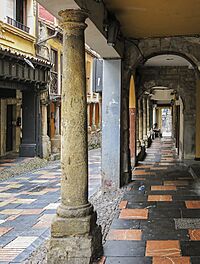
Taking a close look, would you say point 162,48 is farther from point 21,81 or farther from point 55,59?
point 55,59

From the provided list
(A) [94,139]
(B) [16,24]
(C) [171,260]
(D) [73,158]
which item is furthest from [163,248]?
(A) [94,139]

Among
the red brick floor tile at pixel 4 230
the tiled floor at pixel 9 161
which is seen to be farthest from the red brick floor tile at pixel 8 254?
the tiled floor at pixel 9 161

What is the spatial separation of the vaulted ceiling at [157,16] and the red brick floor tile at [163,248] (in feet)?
9.23

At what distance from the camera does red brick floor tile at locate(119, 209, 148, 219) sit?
210 inches

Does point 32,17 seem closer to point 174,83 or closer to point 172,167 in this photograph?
point 174,83

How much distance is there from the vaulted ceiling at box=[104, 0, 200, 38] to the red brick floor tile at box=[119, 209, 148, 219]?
106 inches

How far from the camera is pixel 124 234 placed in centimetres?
458

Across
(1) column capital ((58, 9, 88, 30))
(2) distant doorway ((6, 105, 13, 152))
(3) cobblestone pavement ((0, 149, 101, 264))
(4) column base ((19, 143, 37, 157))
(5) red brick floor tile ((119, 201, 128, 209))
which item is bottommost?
(3) cobblestone pavement ((0, 149, 101, 264))

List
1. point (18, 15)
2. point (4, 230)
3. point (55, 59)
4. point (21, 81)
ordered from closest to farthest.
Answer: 1. point (4, 230)
2. point (21, 81)
3. point (18, 15)
4. point (55, 59)

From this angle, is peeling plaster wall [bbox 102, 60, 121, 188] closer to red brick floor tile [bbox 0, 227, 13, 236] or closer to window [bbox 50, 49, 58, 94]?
red brick floor tile [bbox 0, 227, 13, 236]

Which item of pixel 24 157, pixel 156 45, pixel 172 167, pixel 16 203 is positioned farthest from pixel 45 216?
pixel 24 157

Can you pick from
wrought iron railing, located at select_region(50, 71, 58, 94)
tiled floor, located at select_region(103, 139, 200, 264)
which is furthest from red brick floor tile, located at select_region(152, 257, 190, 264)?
wrought iron railing, located at select_region(50, 71, 58, 94)

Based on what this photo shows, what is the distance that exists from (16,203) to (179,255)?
3.77 metres

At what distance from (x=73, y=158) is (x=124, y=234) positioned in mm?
1326
